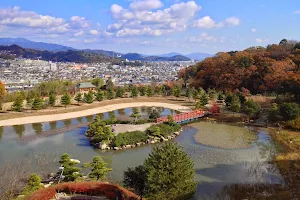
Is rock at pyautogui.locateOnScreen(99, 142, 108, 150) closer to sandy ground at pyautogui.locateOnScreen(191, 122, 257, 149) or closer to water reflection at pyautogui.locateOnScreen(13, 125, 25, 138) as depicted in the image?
sandy ground at pyautogui.locateOnScreen(191, 122, 257, 149)

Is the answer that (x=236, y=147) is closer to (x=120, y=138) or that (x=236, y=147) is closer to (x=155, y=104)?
(x=120, y=138)

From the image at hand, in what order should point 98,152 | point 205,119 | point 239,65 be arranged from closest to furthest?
point 98,152 < point 205,119 < point 239,65

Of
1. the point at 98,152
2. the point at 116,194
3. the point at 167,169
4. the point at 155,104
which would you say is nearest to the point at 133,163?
the point at 98,152

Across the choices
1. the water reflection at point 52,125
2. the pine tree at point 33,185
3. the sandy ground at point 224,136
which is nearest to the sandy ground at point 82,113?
the water reflection at point 52,125

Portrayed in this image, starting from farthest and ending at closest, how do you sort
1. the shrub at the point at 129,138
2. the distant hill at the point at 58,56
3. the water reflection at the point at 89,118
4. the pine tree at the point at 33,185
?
the distant hill at the point at 58,56, the water reflection at the point at 89,118, the shrub at the point at 129,138, the pine tree at the point at 33,185

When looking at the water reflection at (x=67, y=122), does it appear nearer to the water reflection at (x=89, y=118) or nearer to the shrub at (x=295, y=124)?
the water reflection at (x=89, y=118)

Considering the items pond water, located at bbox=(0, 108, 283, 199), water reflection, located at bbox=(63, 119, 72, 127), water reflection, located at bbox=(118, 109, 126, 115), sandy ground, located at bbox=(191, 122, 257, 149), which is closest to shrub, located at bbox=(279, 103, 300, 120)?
pond water, located at bbox=(0, 108, 283, 199)

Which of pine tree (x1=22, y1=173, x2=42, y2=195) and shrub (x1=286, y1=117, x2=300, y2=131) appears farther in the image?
shrub (x1=286, y1=117, x2=300, y2=131)
